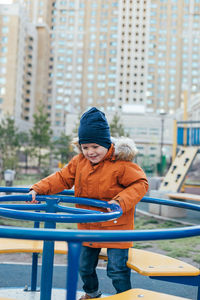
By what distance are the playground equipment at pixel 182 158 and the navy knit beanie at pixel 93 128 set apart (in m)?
7.22

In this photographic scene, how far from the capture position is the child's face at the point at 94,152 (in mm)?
2180

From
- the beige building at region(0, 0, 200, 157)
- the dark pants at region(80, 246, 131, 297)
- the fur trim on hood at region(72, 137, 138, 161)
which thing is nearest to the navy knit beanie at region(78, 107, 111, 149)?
the fur trim on hood at region(72, 137, 138, 161)

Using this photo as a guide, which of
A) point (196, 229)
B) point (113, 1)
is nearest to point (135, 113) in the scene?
point (113, 1)

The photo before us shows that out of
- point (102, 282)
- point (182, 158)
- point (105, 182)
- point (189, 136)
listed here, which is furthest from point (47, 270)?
point (189, 136)

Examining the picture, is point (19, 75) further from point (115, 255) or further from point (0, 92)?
point (115, 255)

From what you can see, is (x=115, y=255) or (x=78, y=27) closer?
(x=115, y=255)

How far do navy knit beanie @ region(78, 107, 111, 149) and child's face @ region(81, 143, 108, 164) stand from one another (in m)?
0.03

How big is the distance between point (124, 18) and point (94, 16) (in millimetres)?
8681

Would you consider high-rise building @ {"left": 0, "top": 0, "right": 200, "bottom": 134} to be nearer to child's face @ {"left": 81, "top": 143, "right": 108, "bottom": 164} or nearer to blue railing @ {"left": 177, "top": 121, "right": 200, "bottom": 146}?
blue railing @ {"left": 177, "top": 121, "right": 200, "bottom": 146}

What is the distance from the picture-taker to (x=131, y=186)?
2.06 m

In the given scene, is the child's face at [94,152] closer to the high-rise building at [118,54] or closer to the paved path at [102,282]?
the paved path at [102,282]

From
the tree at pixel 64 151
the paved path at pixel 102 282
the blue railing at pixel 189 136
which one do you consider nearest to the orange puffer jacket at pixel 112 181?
the paved path at pixel 102 282

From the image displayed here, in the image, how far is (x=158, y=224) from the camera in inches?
263

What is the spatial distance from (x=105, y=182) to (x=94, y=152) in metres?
0.20
